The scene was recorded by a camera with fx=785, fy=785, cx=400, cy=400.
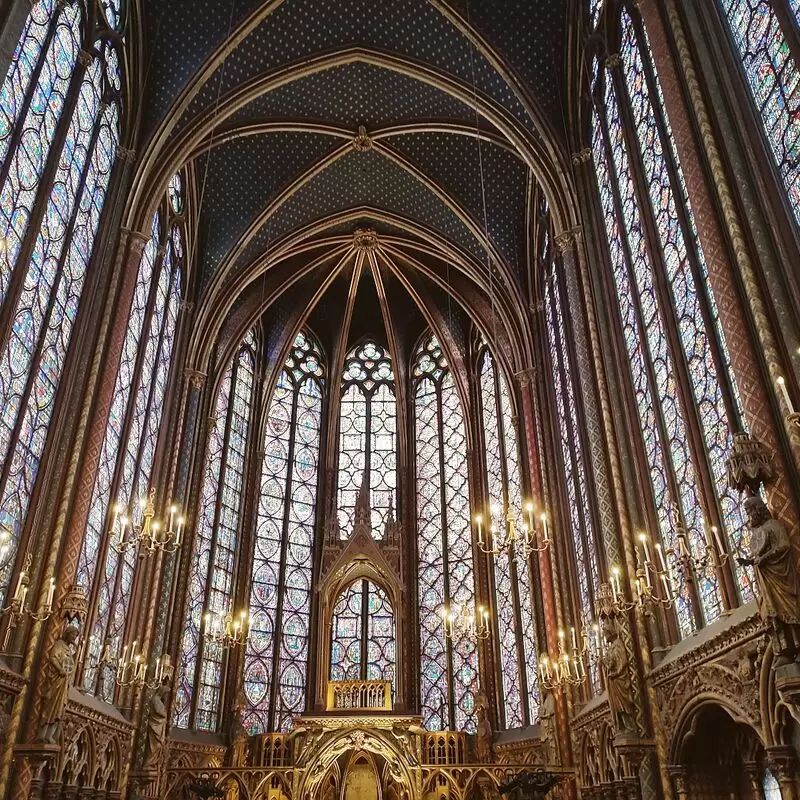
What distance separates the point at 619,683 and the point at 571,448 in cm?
655

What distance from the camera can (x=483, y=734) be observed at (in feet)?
67.9

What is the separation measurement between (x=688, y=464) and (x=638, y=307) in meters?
3.37

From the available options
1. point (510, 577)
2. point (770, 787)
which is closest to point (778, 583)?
point (770, 787)

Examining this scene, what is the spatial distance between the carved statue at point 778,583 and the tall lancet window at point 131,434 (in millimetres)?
10637

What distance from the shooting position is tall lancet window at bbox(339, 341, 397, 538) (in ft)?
87.7

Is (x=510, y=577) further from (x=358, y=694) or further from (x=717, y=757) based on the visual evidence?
(x=717, y=757)

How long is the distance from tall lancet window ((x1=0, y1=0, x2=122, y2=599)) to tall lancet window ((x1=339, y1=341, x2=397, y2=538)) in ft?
43.5

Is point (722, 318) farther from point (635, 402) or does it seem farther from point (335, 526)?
point (335, 526)

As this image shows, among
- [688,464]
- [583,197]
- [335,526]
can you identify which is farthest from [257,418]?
[688,464]

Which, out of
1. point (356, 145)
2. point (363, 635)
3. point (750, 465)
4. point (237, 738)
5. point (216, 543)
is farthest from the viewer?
point (363, 635)

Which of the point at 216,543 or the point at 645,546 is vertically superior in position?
the point at 216,543

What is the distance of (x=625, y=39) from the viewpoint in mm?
15312

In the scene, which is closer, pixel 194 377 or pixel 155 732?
pixel 155 732

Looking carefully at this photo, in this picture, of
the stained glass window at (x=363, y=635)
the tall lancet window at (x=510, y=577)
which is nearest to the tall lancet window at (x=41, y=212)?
the tall lancet window at (x=510, y=577)
